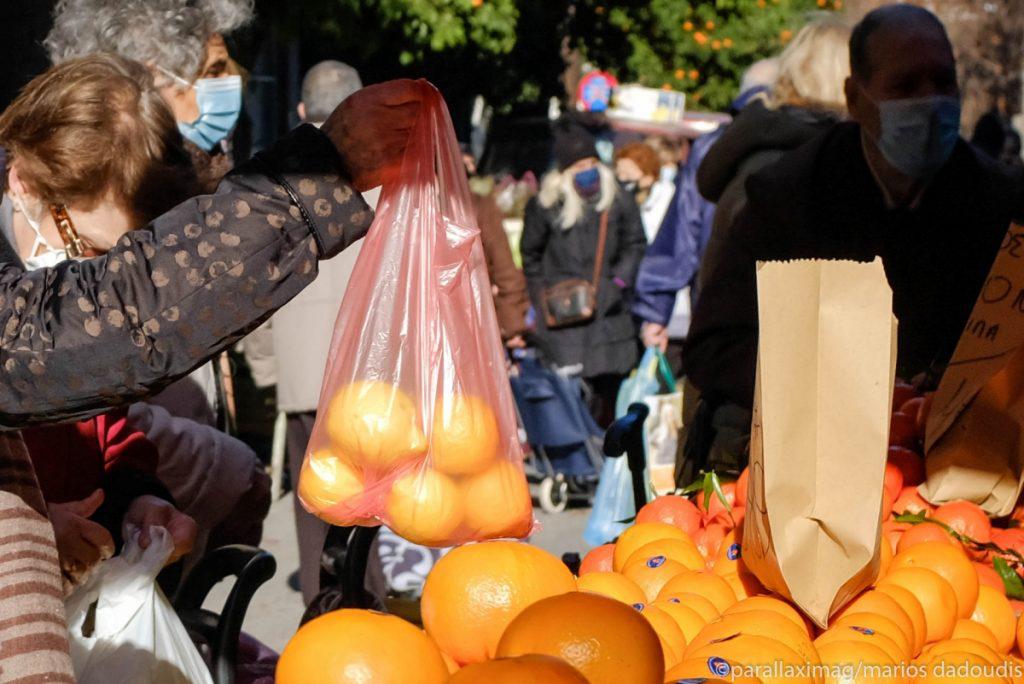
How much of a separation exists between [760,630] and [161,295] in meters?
0.88

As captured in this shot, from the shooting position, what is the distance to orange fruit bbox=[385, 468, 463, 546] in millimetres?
1664

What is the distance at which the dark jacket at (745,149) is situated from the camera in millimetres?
3273

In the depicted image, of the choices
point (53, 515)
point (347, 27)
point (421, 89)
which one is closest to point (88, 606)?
point (53, 515)

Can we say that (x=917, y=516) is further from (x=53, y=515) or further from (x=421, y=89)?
(x=53, y=515)

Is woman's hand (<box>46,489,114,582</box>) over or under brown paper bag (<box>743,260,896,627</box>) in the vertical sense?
under

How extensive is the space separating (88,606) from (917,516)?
139 cm

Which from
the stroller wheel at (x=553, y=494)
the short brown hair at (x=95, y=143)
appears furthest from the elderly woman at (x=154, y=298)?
the stroller wheel at (x=553, y=494)

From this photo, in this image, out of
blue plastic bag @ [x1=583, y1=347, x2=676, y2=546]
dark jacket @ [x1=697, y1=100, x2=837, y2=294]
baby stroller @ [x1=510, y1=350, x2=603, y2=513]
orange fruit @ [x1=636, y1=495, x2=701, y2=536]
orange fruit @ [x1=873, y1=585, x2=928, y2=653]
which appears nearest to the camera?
orange fruit @ [x1=873, y1=585, x2=928, y2=653]

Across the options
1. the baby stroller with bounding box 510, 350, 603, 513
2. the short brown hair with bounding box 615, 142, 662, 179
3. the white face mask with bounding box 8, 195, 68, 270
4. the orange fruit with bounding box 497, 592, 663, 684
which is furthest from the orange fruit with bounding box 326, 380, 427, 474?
the short brown hair with bounding box 615, 142, 662, 179

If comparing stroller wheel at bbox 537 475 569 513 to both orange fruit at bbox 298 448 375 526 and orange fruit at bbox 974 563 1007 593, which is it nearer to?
orange fruit at bbox 974 563 1007 593

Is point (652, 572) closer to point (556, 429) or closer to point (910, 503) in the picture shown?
point (910, 503)

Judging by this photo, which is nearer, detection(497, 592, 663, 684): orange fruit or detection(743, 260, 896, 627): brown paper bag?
detection(497, 592, 663, 684): orange fruit

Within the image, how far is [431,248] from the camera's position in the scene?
1.74 m

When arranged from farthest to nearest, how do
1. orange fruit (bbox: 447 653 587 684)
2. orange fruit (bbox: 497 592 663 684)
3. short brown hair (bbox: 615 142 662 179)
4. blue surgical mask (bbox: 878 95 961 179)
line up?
short brown hair (bbox: 615 142 662 179)
blue surgical mask (bbox: 878 95 961 179)
orange fruit (bbox: 497 592 663 684)
orange fruit (bbox: 447 653 587 684)
